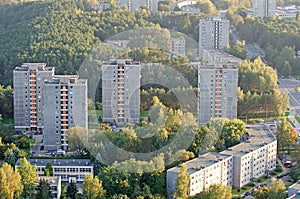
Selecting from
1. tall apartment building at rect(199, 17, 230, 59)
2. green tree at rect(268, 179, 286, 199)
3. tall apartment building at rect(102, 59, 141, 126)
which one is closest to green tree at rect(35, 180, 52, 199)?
green tree at rect(268, 179, 286, 199)

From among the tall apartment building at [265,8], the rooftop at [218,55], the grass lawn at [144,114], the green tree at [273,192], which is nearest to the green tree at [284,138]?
the green tree at [273,192]

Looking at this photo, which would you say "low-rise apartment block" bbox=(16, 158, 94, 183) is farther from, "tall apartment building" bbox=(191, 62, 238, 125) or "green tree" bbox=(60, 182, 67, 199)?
"tall apartment building" bbox=(191, 62, 238, 125)

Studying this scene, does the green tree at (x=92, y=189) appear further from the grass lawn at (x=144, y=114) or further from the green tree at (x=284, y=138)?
the grass lawn at (x=144, y=114)

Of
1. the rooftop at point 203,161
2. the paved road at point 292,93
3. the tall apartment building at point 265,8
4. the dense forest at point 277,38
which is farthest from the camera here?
the tall apartment building at point 265,8

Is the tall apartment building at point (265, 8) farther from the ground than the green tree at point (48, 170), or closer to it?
farther from the ground

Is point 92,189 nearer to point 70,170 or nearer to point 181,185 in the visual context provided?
point 181,185
